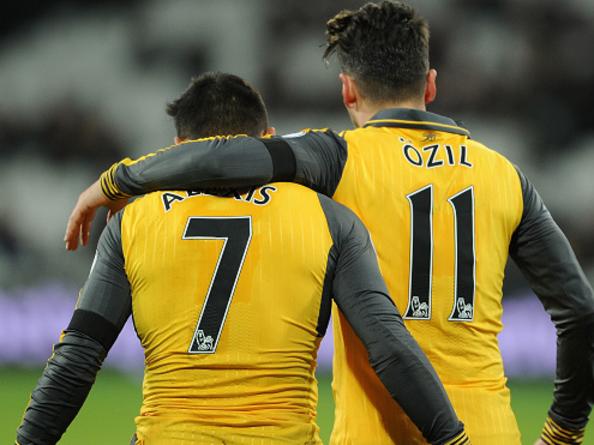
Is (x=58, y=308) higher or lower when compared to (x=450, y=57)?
lower

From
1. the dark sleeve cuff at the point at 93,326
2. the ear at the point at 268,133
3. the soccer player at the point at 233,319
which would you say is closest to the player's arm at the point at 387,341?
the soccer player at the point at 233,319

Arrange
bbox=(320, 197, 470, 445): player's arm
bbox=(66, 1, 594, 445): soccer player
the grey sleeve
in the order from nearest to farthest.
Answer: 1. bbox=(320, 197, 470, 445): player's arm
2. the grey sleeve
3. bbox=(66, 1, 594, 445): soccer player

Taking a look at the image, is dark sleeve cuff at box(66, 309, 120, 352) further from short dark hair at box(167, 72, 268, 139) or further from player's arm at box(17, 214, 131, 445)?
short dark hair at box(167, 72, 268, 139)

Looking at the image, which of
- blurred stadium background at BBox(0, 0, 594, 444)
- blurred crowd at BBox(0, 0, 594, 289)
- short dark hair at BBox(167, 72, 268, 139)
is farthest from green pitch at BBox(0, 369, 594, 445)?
short dark hair at BBox(167, 72, 268, 139)

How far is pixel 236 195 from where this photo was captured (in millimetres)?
2428

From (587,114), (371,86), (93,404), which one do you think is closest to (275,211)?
(371,86)

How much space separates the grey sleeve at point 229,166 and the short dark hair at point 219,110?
0.11 meters

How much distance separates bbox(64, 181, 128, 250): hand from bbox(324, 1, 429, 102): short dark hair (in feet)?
2.23

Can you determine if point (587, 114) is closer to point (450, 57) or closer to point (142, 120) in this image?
point (450, 57)

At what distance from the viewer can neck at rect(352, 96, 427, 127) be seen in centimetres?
275

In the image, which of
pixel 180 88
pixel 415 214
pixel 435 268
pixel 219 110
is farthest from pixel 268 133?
pixel 180 88

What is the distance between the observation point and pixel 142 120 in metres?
9.91

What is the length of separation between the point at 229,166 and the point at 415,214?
48 centimetres

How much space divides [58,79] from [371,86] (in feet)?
26.2
